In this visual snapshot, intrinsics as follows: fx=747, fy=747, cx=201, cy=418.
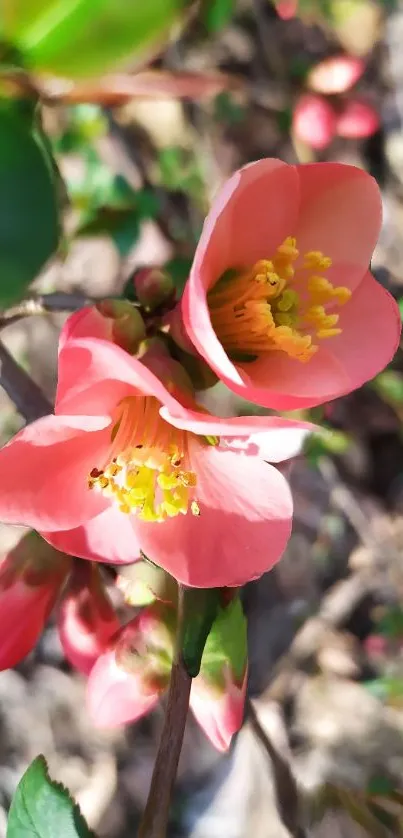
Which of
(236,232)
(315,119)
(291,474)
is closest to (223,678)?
(236,232)

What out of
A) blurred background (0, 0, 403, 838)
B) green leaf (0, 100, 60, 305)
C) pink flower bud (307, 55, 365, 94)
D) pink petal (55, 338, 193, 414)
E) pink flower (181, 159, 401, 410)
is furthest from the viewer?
pink flower bud (307, 55, 365, 94)

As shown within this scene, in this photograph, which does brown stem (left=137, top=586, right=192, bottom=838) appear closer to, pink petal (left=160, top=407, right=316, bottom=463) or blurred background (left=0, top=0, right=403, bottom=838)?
pink petal (left=160, top=407, right=316, bottom=463)

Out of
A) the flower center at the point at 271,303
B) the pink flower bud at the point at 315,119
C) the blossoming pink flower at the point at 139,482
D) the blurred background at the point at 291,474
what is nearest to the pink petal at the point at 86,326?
the blossoming pink flower at the point at 139,482

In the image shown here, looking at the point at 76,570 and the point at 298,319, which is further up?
the point at 298,319

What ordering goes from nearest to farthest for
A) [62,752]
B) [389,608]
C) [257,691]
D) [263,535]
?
1. [263,535]
2. [62,752]
3. [257,691]
4. [389,608]

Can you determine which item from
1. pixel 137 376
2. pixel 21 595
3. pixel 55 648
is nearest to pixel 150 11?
pixel 137 376

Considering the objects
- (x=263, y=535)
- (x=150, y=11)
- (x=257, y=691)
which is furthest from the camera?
(x=257, y=691)

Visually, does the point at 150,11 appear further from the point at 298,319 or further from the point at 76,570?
the point at 76,570

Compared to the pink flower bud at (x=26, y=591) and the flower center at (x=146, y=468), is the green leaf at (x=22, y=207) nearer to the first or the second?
the flower center at (x=146, y=468)

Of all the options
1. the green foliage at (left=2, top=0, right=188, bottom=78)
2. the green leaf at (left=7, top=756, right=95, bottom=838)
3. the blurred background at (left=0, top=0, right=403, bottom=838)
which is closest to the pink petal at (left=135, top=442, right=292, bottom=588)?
the green leaf at (left=7, top=756, right=95, bottom=838)
